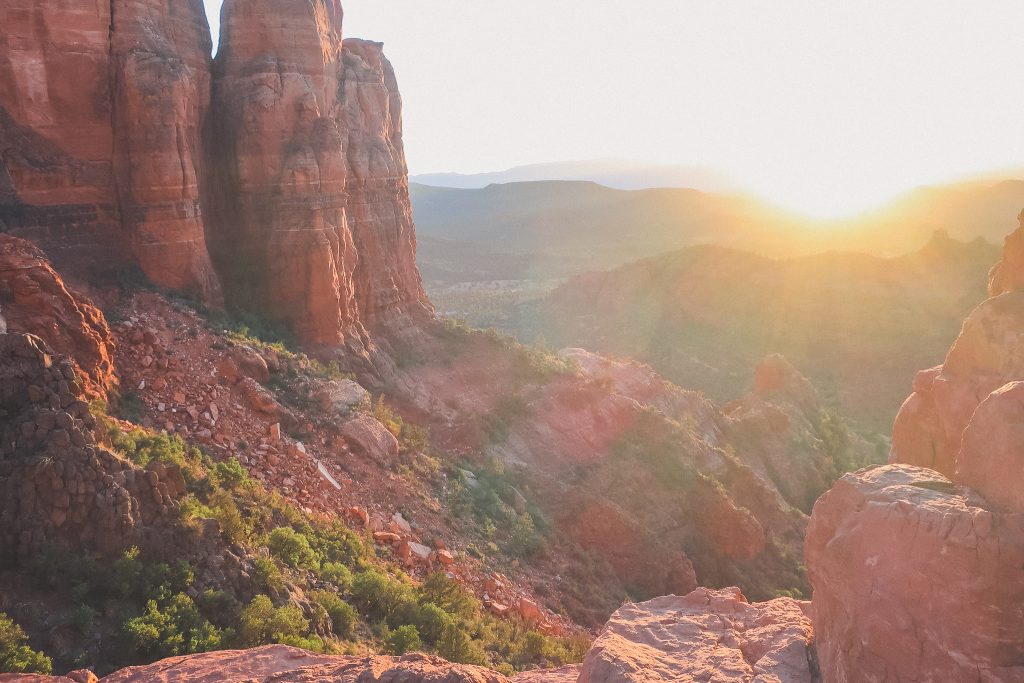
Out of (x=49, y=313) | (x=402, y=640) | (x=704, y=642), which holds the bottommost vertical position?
(x=402, y=640)

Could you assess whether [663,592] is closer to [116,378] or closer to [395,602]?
[395,602]

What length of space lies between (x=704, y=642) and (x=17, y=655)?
6.65 m

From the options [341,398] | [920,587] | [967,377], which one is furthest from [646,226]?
[920,587]

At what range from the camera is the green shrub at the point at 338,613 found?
9.01 meters

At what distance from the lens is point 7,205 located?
14312 millimetres

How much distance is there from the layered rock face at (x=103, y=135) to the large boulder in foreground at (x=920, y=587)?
1592cm

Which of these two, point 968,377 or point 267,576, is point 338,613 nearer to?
point 267,576

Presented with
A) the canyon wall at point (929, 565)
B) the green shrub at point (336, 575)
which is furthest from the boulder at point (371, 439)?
the canyon wall at point (929, 565)

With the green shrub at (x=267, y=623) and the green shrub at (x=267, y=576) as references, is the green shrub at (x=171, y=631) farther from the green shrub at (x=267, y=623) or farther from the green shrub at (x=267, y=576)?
the green shrub at (x=267, y=576)

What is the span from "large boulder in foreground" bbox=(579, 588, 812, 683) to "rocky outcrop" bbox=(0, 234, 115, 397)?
30.3ft

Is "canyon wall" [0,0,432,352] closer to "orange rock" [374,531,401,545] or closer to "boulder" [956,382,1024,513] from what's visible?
"orange rock" [374,531,401,545]

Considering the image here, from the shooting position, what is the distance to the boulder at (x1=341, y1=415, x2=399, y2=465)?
15430 millimetres

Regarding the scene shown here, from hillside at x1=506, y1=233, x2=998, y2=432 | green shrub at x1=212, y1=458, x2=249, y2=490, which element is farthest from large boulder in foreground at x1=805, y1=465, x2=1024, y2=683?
hillside at x1=506, y1=233, x2=998, y2=432

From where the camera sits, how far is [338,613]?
9188mm
